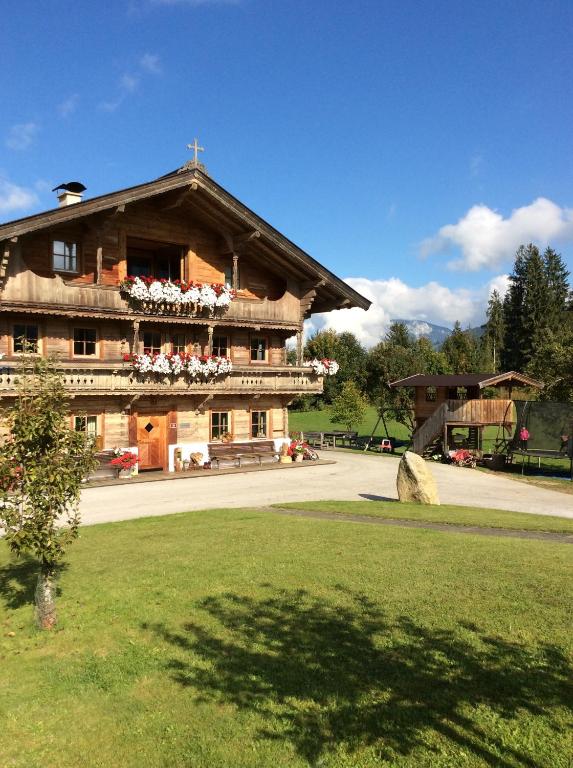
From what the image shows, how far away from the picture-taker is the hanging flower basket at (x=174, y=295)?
2764 centimetres

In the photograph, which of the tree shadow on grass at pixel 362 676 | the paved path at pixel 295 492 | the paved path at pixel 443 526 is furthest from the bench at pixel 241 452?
the tree shadow on grass at pixel 362 676

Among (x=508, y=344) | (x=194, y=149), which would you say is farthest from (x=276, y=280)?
(x=508, y=344)

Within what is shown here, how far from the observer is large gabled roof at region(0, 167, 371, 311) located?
24828 mm

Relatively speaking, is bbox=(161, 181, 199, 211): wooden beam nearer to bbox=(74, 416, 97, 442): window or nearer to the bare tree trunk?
bbox=(74, 416, 97, 442): window

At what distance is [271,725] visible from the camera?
653 centimetres

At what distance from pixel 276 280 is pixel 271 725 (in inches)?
1179

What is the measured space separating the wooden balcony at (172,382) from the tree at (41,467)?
13.3 metres

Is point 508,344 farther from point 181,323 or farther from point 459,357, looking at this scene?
point 181,323

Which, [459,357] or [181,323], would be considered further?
[459,357]

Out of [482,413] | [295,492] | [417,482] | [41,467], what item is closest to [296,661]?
[41,467]

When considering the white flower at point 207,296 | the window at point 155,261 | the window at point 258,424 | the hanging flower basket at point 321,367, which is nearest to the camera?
the white flower at point 207,296

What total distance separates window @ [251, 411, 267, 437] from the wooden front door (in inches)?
209

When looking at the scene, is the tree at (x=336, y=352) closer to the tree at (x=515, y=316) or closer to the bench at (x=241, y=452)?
the tree at (x=515, y=316)

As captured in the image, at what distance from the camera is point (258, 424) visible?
33750 millimetres
